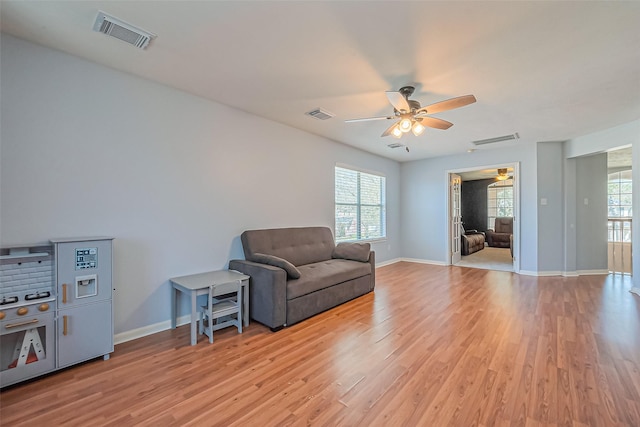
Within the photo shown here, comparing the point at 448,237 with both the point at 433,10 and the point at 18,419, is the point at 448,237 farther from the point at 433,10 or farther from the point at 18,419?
the point at 18,419

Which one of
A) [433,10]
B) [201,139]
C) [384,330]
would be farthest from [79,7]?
[384,330]

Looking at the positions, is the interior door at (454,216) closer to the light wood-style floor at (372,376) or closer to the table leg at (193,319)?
the light wood-style floor at (372,376)

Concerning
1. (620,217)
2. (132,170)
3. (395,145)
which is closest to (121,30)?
(132,170)

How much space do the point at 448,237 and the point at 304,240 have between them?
388 centimetres

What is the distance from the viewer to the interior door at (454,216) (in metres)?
6.44

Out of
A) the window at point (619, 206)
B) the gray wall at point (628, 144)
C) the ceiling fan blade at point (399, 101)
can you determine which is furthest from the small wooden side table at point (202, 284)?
the window at point (619, 206)

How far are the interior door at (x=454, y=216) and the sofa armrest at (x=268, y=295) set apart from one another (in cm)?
495

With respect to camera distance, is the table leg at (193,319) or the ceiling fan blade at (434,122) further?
the ceiling fan blade at (434,122)

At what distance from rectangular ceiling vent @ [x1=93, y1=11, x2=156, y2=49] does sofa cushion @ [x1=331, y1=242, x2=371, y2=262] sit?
3447 mm

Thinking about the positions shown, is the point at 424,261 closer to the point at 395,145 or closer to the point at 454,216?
the point at 454,216

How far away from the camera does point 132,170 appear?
2723mm

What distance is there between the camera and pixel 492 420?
1.63m

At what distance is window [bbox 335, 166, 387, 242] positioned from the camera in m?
5.32

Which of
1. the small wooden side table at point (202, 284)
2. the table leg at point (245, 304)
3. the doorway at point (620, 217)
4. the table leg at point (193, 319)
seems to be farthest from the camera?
the doorway at point (620, 217)
